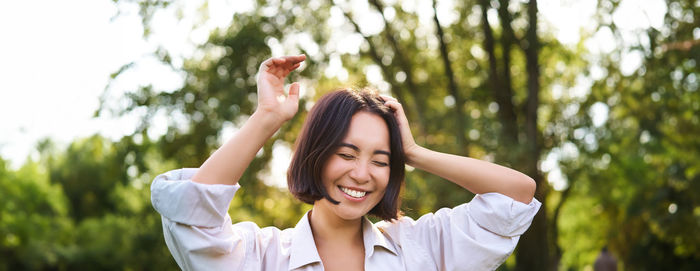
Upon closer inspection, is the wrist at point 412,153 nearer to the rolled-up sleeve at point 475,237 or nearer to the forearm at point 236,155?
the rolled-up sleeve at point 475,237

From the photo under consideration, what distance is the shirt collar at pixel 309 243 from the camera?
7.04ft

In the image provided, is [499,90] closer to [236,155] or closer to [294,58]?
[294,58]

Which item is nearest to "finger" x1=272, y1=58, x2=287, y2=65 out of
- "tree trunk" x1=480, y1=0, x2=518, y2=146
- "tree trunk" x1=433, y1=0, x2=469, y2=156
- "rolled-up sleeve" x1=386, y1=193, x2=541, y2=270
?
"rolled-up sleeve" x1=386, y1=193, x2=541, y2=270

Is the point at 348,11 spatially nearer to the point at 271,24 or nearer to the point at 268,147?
the point at 271,24

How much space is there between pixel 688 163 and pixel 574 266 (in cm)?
1920

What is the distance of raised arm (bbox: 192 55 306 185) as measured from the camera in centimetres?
190

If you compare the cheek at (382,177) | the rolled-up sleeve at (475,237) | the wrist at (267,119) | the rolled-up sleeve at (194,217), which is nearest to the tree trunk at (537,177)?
the rolled-up sleeve at (475,237)

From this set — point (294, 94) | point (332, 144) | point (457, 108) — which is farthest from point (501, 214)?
point (457, 108)

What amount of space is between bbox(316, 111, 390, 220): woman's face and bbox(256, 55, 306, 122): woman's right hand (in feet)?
0.69

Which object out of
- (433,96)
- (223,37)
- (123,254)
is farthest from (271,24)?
(123,254)

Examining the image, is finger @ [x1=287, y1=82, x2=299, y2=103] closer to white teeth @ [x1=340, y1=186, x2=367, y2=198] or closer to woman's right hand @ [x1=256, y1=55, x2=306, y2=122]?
woman's right hand @ [x1=256, y1=55, x2=306, y2=122]

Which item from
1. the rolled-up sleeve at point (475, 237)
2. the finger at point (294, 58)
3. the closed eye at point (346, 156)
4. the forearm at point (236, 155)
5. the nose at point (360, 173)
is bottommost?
the rolled-up sleeve at point (475, 237)

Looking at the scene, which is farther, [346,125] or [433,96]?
[433,96]

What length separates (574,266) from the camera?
32500mm
